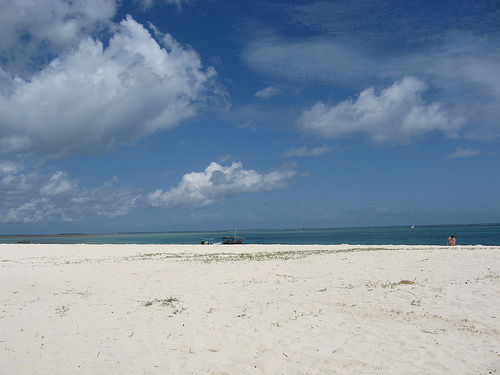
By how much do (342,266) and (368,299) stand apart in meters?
7.69

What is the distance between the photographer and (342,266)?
706 inches

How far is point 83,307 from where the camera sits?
416 inches

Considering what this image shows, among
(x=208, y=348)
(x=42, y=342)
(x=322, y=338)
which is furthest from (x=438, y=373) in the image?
(x=42, y=342)

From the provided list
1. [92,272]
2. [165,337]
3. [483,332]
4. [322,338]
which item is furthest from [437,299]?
[92,272]

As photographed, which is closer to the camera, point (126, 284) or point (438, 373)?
point (438, 373)

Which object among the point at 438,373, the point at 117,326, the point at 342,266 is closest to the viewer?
the point at 438,373

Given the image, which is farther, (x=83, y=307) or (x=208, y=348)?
(x=83, y=307)

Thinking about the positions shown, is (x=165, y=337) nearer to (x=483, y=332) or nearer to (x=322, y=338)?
(x=322, y=338)

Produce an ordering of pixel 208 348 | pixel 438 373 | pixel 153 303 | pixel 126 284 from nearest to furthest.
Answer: pixel 438 373 → pixel 208 348 → pixel 153 303 → pixel 126 284

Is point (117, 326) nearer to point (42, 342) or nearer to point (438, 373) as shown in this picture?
point (42, 342)

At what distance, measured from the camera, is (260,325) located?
8453mm

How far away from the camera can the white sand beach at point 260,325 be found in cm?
630

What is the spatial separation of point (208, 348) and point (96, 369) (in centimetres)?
210

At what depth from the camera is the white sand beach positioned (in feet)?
20.7
